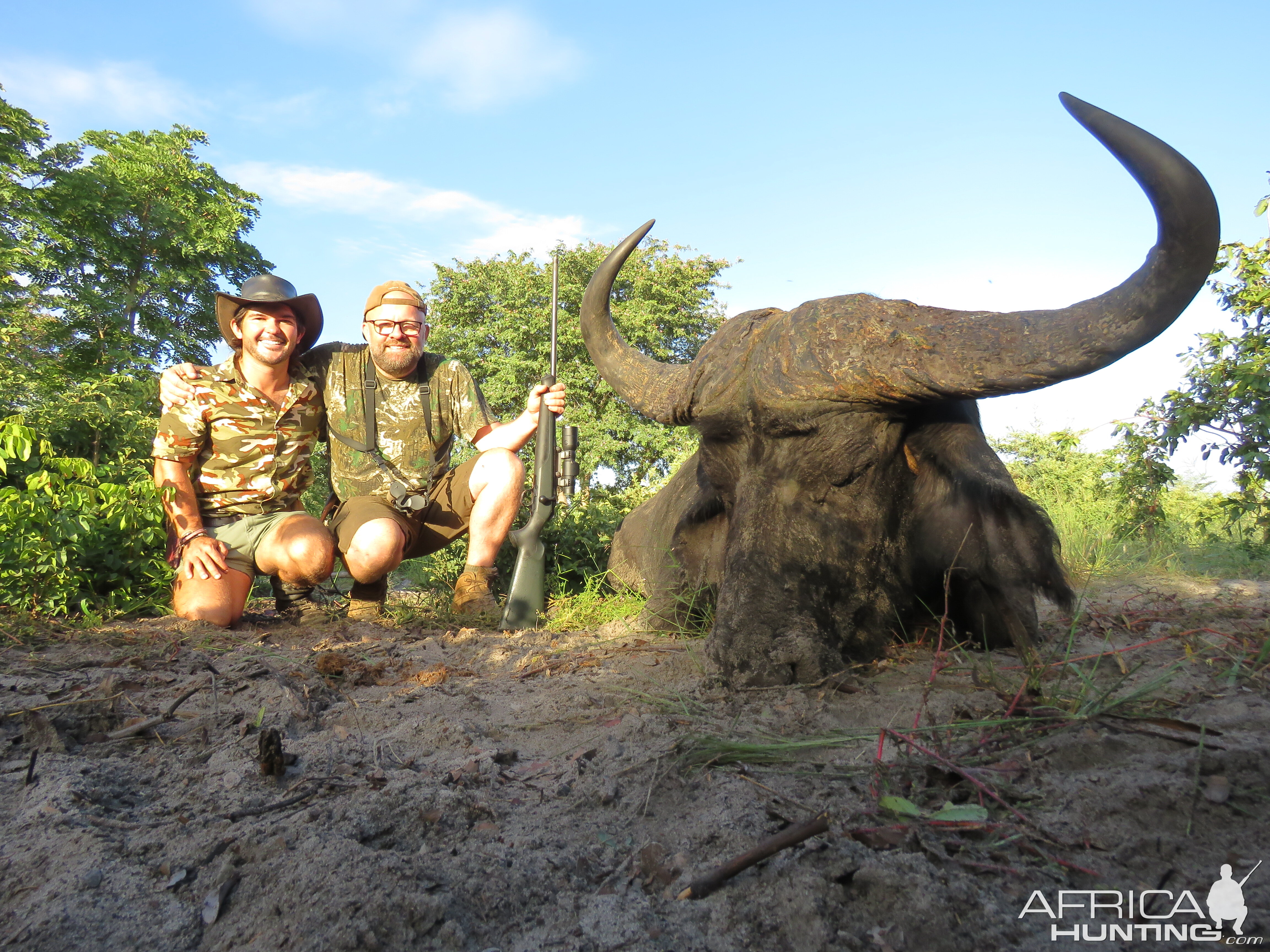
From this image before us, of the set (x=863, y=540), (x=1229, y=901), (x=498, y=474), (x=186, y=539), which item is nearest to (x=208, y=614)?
(x=186, y=539)

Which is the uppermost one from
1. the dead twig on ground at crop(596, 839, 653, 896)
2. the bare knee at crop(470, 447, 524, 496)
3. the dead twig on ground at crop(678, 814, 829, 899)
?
the bare knee at crop(470, 447, 524, 496)

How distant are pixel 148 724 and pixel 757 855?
5.66ft

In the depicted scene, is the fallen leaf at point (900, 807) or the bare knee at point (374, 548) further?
the bare knee at point (374, 548)

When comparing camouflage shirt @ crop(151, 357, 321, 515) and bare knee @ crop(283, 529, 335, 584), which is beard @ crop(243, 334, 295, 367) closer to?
camouflage shirt @ crop(151, 357, 321, 515)

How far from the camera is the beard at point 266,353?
4.59m

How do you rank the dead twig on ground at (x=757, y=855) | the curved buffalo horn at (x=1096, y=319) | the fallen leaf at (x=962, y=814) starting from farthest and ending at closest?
the curved buffalo horn at (x=1096, y=319) < the fallen leaf at (x=962, y=814) < the dead twig on ground at (x=757, y=855)

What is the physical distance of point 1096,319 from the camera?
93.4 inches

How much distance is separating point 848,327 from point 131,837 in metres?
2.56

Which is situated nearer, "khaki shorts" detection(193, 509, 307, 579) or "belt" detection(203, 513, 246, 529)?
"khaki shorts" detection(193, 509, 307, 579)

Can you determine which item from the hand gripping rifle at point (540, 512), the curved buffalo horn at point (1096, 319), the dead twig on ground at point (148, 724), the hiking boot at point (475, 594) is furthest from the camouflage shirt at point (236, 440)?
the curved buffalo horn at point (1096, 319)

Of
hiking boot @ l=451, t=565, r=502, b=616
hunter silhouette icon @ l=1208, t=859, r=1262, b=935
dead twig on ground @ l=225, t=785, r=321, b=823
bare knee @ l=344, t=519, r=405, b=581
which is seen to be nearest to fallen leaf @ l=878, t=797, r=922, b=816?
hunter silhouette icon @ l=1208, t=859, r=1262, b=935

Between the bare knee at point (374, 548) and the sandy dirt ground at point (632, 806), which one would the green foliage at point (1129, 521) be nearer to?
the sandy dirt ground at point (632, 806)

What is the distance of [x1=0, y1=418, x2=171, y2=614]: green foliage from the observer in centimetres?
420

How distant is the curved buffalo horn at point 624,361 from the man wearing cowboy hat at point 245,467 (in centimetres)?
194
